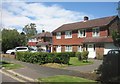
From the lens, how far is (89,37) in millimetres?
44344

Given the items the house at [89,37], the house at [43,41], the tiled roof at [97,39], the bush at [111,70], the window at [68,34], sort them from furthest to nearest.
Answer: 1. the house at [43,41]
2. the window at [68,34]
3. the house at [89,37]
4. the tiled roof at [97,39]
5. the bush at [111,70]

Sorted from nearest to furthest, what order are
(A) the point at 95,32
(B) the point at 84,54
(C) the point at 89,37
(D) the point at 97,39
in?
(B) the point at 84,54
(D) the point at 97,39
(A) the point at 95,32
(C) the point at 89,37

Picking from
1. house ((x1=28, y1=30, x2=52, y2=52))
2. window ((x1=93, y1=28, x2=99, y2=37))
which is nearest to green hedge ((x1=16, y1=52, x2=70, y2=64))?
window ((x1=93, y1=28, x2=99, y2=37))

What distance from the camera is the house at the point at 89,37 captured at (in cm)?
3930

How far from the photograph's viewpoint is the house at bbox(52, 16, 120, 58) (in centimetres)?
3930

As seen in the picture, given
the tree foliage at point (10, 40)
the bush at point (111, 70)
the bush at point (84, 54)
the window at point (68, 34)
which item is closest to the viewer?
the bush at point (111, 70)

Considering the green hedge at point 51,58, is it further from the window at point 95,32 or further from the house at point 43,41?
the house at point 43,41

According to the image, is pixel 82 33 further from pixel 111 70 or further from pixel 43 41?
pixel 111 70

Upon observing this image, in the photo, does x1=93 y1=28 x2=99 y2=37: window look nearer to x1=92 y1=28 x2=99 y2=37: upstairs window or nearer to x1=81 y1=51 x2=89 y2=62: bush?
x1=92 y1=28 x2=99 y2=37: upstairs window

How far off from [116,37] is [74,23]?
134 ft

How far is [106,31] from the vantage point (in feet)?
135

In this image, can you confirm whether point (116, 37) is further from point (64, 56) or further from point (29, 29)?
point (29, 29)

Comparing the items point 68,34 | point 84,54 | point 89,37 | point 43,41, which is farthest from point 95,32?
point 43,41

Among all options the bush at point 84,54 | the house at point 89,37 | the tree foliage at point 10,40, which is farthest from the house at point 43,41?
the bush at point 84,54
